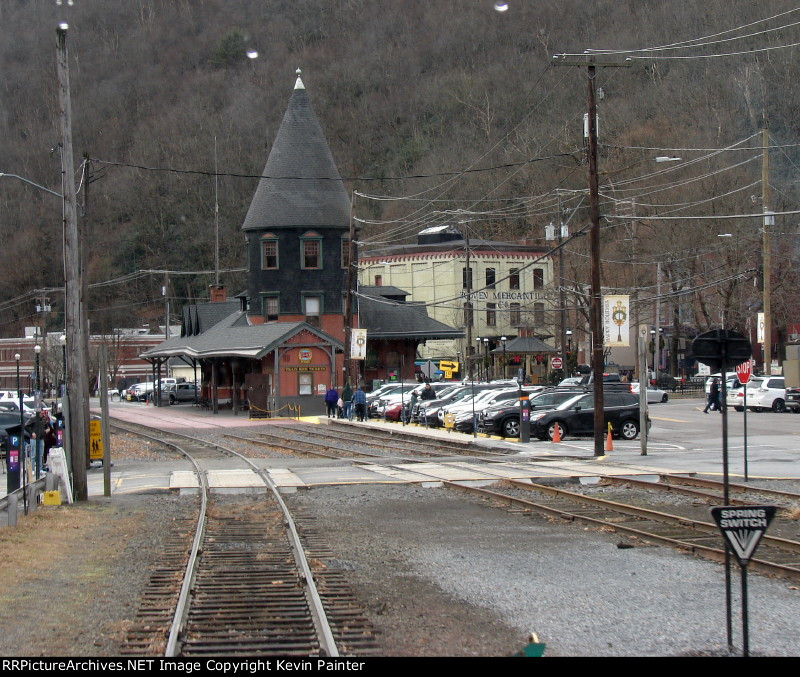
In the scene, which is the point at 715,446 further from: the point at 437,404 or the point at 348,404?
the point at 348,404

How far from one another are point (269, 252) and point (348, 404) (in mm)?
18335

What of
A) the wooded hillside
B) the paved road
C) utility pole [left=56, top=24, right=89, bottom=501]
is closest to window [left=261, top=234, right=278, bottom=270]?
the wooded hillside

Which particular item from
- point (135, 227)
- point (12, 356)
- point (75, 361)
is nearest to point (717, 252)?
point (75, 361)

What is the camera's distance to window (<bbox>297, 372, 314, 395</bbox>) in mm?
54875

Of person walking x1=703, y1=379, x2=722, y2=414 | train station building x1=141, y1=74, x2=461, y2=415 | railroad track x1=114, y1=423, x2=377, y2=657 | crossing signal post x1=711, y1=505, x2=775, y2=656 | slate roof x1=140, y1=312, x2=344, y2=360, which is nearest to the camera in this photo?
crossing signal post x1=711, y1=505, x2=775, y2=656

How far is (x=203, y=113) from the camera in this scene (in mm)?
128375

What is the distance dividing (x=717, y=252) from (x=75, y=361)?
53511 millimetres

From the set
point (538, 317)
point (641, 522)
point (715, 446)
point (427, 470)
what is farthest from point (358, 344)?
point (538, 317)

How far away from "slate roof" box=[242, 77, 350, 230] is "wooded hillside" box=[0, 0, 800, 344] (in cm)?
713

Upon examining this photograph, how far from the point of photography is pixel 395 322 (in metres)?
67.9

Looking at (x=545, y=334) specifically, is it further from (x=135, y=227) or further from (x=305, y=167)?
(x=135, y=227)

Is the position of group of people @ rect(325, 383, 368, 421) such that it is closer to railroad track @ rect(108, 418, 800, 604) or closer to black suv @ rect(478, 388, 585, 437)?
black suv @ rect(478, 388, 585, 437)

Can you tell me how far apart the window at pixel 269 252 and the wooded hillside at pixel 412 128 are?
10951mm

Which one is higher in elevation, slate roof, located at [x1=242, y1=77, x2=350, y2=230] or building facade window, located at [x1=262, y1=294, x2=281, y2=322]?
slate roof, located at [x1=242, y1=77, x2=350, y2=230]
